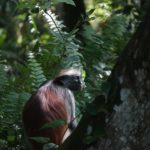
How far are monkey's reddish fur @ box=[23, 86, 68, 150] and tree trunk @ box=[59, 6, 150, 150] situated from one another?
1.86 metres

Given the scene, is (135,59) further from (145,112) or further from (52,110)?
(52,110)

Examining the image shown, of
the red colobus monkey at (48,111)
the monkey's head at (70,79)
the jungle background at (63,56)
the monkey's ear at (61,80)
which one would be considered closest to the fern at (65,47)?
the jungle background at (63,56)

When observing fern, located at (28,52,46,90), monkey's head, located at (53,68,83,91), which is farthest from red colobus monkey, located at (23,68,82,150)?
fern, located at (28,52,46,90)

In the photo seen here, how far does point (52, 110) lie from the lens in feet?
19.1

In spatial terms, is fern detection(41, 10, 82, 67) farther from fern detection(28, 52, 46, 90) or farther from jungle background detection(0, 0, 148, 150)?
fern detection(28, 52, 46, 90)

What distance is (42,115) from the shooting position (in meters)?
5.72

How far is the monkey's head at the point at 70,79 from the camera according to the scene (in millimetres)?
6566

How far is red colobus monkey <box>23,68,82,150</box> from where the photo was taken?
5.74 meters

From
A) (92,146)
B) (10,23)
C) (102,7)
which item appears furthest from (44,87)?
(10,23)

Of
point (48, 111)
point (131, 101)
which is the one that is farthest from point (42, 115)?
point (131, 101)

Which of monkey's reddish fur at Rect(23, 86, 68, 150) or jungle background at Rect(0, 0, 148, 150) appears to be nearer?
monkey's reddish fur at Rect(23, 86, 68, 150)

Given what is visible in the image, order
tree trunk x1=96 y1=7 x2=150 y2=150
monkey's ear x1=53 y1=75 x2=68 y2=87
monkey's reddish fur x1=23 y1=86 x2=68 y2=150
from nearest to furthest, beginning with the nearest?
tree trunk x1=96 y1=7 x2=150 y2=150 < monkey's reddish fur x1=23 y1=86 x2=68 y2=150 < monkey's ear x1=53 y1=75 x2=68 y2=87

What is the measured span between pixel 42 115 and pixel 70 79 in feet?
3.48

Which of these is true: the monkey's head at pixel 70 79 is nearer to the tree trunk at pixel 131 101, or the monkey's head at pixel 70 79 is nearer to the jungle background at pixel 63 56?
the jungle background at pixel 63 56
